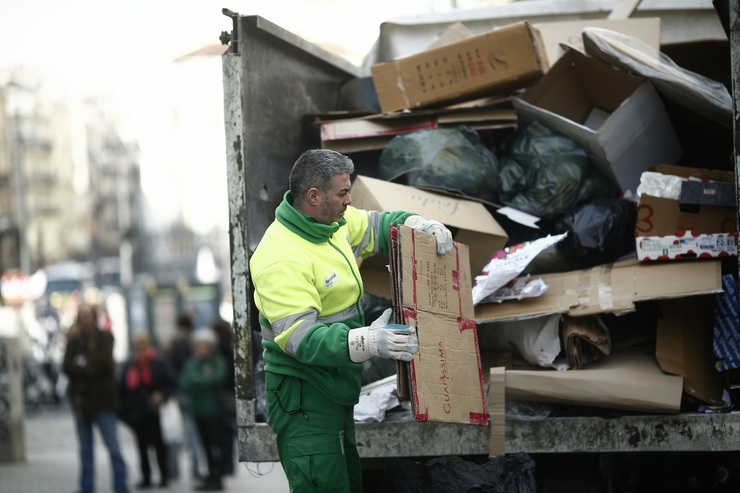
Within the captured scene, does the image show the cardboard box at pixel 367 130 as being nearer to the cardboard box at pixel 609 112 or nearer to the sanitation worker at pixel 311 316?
the cardboard box at pixel 609 112

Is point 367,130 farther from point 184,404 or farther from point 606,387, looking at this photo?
point 184,404

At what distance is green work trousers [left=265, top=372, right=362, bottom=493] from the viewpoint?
3.65 metres

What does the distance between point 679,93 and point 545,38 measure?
1.19 metres

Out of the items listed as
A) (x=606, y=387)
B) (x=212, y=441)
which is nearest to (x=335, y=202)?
(x=606, y=387)

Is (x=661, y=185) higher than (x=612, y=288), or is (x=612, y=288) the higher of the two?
(x=661, y=185)

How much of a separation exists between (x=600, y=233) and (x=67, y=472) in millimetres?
8954

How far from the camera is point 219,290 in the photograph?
87.7 ft

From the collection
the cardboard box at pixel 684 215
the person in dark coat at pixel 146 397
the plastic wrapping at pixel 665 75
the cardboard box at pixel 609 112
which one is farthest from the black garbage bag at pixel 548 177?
the person in dark coat at pixel 146 397

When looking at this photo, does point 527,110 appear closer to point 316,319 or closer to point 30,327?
point 316,319

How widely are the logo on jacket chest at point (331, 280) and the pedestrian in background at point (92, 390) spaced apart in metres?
6.67

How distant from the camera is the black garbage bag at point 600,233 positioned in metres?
4.49

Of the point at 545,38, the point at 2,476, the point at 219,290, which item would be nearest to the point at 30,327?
the point at 219,290

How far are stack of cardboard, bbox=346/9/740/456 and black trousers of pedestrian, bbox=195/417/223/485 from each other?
5.92 m

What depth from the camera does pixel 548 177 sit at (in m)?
4.89
